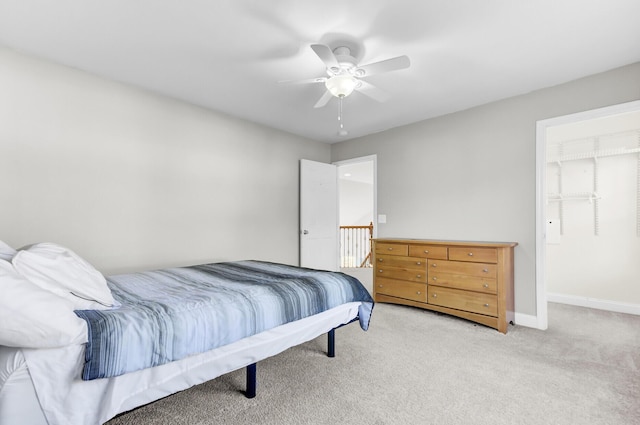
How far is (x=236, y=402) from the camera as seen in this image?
1856 millimetres

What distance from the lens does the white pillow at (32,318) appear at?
1104 mm

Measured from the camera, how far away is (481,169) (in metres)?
3.70

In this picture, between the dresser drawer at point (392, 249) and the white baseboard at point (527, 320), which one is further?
the dresser drawer at point (392, 249)

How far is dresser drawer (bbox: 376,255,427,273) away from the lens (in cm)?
372

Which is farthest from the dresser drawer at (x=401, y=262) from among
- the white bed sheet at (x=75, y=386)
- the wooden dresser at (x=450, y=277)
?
the white bed sheet at (x=75, y=386)

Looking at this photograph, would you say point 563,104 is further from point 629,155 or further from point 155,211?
point 155,211

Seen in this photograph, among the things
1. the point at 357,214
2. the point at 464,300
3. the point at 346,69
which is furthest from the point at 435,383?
the point at 357,214

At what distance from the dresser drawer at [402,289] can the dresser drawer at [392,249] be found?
36 centimetres

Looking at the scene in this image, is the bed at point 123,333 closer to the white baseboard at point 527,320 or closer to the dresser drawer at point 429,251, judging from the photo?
the dresser drawer at point 429,251

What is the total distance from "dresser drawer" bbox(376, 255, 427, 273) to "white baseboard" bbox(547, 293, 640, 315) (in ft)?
6.85

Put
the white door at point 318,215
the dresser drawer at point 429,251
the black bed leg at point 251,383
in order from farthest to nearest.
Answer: the white door at point 318,215 → the dresser drawer at point 429,251 → the black bed leg at point 251,383

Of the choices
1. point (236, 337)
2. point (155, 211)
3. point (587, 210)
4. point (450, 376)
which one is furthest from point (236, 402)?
point (587, 210)

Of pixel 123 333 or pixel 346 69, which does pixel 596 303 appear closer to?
pixel 346 69

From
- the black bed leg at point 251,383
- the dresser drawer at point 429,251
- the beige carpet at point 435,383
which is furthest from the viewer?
the dresser drawer at point 429,251
